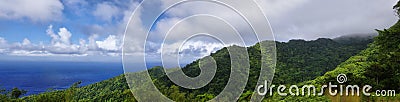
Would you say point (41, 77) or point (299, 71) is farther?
point (299, 71)

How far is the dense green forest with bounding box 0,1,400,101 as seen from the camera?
3.02 metres

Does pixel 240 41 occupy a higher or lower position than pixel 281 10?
lower

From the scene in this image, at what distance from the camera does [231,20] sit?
7.06 ft

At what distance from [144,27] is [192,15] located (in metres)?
0.41

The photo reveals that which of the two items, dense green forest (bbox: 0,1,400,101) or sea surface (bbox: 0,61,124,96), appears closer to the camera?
dense green forest (bbox: 0,1,400,101)

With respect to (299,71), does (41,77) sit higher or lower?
higher

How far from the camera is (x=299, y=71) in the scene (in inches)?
481

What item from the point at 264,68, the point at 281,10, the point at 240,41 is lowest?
the point at 264,68

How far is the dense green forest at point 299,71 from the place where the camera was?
9.91 feet

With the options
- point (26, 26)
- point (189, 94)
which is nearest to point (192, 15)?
point (189, 94)

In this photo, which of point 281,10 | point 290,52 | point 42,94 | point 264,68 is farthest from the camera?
point 290,52

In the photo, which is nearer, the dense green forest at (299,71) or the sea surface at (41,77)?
the dense green forest at (299,71)

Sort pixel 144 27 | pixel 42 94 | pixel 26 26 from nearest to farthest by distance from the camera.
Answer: pixel 144 27
pixel 42 94
pixel 26 26

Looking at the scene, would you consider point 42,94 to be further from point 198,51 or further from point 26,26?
point 26,26
